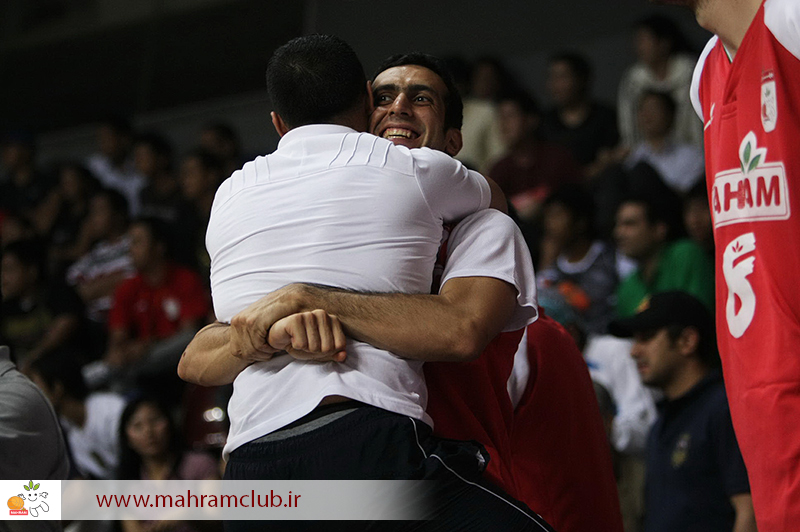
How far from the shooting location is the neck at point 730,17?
81.8 inches

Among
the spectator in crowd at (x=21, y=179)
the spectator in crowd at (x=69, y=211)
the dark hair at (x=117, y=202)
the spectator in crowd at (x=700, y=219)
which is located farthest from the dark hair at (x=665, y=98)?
the spectator in crowd at (x=21, y=179)

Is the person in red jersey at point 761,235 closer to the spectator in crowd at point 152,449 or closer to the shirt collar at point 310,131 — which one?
the shirt collar at point 310,131

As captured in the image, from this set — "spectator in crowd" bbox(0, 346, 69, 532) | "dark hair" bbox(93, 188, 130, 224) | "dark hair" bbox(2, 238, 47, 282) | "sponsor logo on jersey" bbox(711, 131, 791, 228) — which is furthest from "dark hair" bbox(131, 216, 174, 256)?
"sponsor logo on jersey" bbox(711, 131, 791, 228)

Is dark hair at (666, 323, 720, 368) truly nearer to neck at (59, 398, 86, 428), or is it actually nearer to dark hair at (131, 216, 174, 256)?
neck at (59, 398, 86, 428)

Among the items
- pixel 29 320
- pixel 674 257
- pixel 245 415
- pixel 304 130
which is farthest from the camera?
pixel 29 320

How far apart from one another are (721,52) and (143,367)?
16.7ft

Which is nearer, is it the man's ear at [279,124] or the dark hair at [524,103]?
the man's ear at [279,124]

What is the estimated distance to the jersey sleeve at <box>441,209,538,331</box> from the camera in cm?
223

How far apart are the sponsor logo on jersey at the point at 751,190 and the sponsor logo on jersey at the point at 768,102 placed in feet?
0.14

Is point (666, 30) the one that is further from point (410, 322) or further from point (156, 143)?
point (410, 322)

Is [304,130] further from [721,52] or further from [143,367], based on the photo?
[143,367]

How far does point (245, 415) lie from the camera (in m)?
2.10

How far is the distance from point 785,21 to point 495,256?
0.76 metres

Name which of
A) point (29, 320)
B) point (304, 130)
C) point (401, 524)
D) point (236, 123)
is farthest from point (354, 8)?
point (401, 524)
